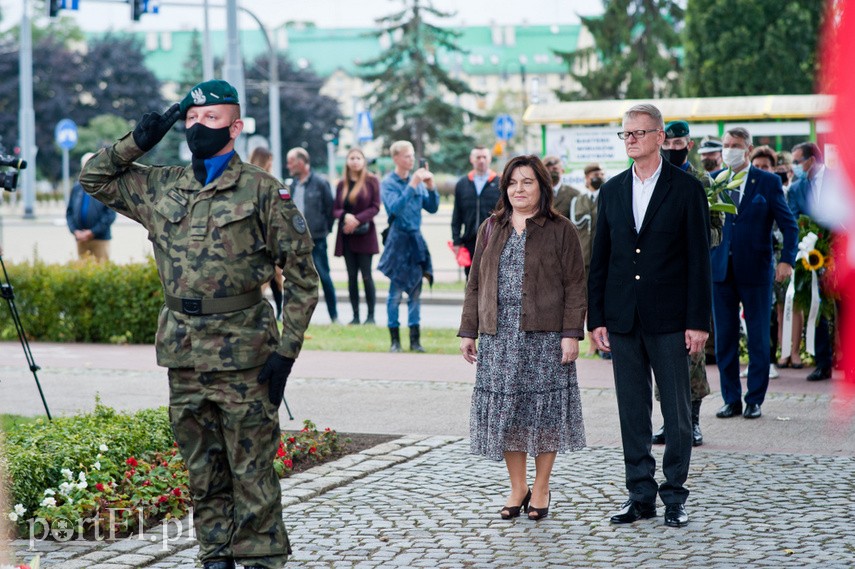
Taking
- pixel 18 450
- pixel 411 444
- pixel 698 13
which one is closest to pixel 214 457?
pixel 18 450

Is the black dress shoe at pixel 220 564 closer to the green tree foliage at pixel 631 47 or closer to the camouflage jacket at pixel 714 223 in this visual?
the camouflage jacket at pixel 714 223

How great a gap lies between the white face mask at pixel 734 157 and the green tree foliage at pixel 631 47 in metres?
44.5

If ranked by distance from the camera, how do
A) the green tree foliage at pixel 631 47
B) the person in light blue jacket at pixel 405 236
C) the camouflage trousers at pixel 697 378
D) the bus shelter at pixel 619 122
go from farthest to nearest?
the green tree foliage at pixel 631 47 → the bus shelter at pixel 619 122 → the person in light blue jacket at pixel 405 236 → the camouflage trousers at pixel 697 378

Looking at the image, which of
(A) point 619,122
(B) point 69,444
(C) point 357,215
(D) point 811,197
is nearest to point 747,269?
(D) point 811,197

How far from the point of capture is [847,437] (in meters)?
8.33

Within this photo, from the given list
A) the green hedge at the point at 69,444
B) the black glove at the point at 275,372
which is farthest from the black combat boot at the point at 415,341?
the black glove at the point at 275,372

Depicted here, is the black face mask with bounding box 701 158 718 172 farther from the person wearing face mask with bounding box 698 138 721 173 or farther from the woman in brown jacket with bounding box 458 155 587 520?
the woman in brown jacket with bounding box 458 155 587 520

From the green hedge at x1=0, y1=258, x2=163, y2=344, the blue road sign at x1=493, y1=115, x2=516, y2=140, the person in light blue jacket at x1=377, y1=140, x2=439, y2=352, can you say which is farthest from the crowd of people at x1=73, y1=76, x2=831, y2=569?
the blue road sign at x1=493, y1=115, x2=516, y2=140

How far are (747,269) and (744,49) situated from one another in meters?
25.3

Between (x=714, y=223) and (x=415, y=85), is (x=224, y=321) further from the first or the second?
(x=415, y=85)

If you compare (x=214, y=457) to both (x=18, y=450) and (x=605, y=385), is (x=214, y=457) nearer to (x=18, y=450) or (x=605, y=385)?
(x=18, y=450)

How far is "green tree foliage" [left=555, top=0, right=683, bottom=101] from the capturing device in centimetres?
5300

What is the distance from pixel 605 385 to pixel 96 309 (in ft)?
21.1

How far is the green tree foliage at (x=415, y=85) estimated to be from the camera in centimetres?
6256
